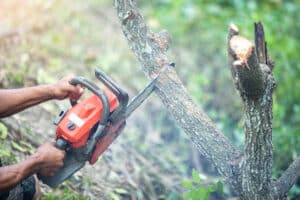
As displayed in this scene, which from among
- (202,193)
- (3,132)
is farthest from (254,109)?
(3,132)

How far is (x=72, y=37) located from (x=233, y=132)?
2365 millimetres

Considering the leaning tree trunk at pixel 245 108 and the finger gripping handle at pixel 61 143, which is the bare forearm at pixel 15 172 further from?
the leaning tree trunk at pixel 245 108

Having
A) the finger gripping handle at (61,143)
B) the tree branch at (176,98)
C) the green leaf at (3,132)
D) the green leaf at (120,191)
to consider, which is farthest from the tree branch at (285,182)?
the green leaf at (3,132)

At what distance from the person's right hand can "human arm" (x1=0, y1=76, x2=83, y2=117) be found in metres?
0.32

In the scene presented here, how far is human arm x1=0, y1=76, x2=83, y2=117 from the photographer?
10.2 ft

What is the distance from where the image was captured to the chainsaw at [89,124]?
302 centimetres

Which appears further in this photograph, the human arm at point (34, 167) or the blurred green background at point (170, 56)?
the blurred green background at point (170, 56)

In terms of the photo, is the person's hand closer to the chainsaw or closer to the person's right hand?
the chainsaw

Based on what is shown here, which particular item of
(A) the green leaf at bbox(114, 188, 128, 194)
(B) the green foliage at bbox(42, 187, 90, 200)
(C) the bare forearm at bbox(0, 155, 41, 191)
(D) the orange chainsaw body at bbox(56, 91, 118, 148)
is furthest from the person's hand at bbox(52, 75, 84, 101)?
(A) the green leaf at bbox(114, 188, 128, 194)

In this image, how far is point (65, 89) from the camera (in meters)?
3.14

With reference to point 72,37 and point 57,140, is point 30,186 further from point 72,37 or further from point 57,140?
point 72,37

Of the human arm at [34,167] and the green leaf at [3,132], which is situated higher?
the human arm at [34,167]

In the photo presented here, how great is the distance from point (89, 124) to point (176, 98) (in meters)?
0.62

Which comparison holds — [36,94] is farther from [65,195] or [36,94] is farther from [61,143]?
[65,195]
